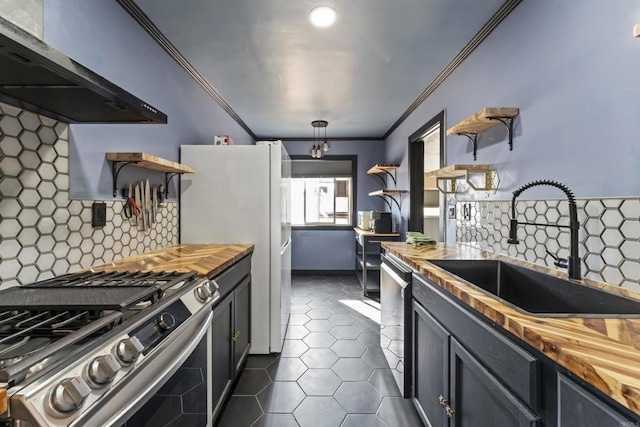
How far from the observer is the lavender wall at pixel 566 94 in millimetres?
1146

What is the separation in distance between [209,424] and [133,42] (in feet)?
7.29

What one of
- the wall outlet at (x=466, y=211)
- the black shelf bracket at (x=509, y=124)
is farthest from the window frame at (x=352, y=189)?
the black shelf bracket at (x=509, y=124)

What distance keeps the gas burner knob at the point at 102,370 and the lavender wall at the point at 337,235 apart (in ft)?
15.8

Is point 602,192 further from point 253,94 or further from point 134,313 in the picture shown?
point 253,94

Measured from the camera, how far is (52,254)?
4.42 feet

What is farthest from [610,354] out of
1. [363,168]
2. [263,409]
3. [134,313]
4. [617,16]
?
[363,168]

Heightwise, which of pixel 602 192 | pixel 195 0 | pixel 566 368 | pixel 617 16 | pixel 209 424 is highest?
pixel 195 0

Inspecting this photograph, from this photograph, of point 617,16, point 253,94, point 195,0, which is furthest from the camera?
point 253,94

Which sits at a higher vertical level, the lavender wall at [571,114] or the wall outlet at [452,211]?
the lavender wall at [571,114]

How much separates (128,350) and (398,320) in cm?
156

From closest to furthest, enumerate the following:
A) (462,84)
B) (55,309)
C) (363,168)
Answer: (55,309)
(462,84)
(363,168)

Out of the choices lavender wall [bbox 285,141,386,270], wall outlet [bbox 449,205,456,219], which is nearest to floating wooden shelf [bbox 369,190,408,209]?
lavender wall [bbox 285,141,386,270]

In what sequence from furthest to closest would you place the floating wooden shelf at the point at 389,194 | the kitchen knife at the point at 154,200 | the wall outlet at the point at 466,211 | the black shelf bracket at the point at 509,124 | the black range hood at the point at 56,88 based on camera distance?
the floating wooden shelf at the point at 389,194 < the wall outlet at the point at 466,211 < the kitchen knife at the point at 154,200 < the black shelf bracket at the point at 509,124 < the black range hood at the point at 56,88

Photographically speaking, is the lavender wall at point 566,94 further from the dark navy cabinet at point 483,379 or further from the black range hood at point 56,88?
the black range hood at point 56,88
